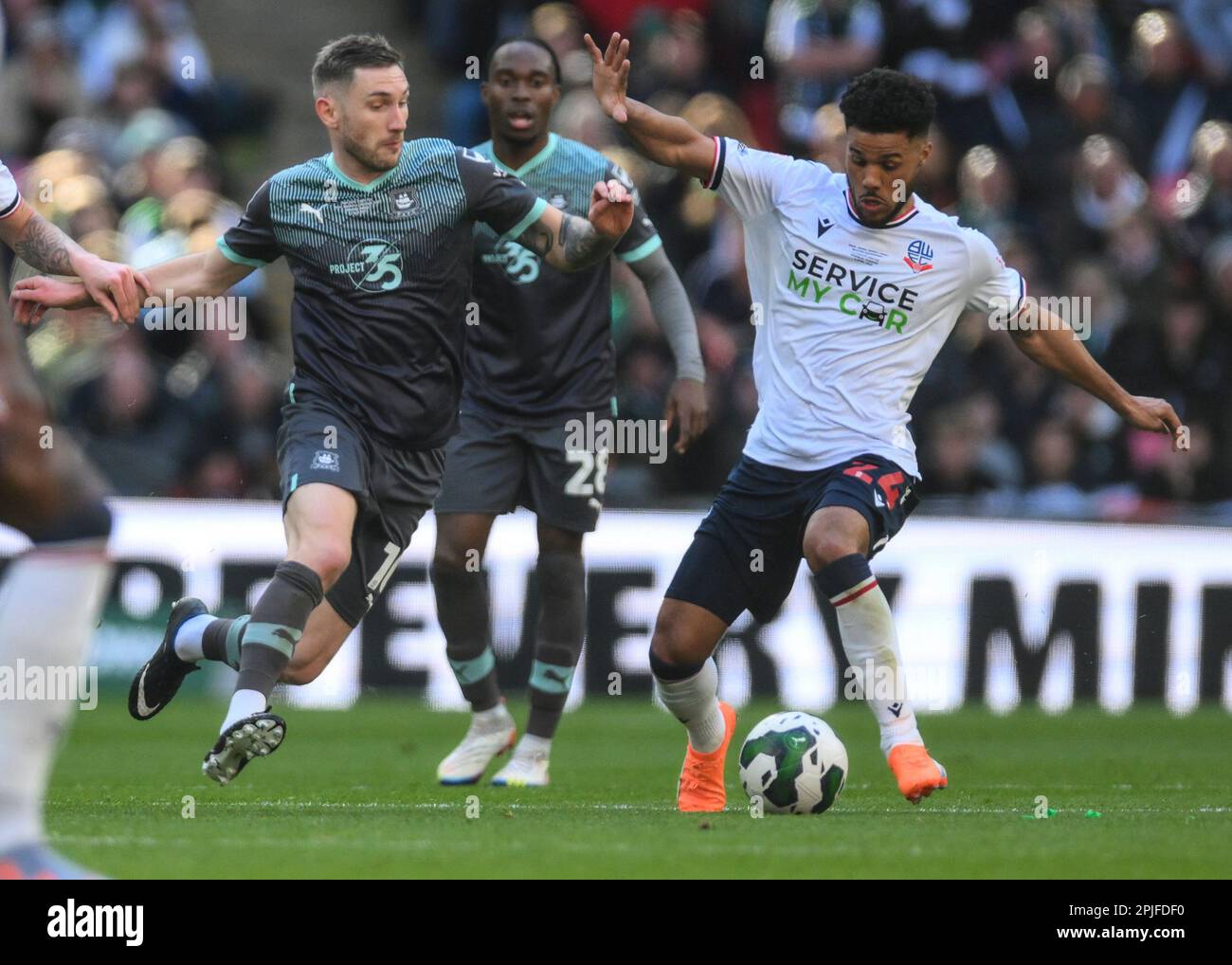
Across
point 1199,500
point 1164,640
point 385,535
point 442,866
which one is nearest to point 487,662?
point 385,535

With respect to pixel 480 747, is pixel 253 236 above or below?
above

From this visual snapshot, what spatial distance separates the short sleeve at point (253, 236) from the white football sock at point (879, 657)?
2467 mm

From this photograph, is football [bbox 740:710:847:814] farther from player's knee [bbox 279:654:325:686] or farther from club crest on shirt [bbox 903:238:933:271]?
club crest on shirt [bbox 903:238:933:271]

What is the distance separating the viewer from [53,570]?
16.4 feet

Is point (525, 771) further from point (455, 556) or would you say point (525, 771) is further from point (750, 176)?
point (750, 176)

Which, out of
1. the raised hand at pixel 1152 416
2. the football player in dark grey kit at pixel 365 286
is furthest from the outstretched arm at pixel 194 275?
the raised hand at pixel 1152 416

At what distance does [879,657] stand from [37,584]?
3551 mm

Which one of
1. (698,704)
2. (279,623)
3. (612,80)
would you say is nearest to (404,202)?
(612,80)

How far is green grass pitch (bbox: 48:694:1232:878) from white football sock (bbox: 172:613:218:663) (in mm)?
544

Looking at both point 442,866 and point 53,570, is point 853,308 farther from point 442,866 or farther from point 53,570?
point 53,570

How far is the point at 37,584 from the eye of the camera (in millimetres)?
4992

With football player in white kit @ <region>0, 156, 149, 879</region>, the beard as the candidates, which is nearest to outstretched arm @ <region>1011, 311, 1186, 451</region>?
the beard

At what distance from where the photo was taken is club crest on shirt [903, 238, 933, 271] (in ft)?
26.8

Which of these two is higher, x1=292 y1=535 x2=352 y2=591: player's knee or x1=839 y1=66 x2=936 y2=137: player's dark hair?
x1=839 y1=66 x2=936 y2=137: player's dark hair
